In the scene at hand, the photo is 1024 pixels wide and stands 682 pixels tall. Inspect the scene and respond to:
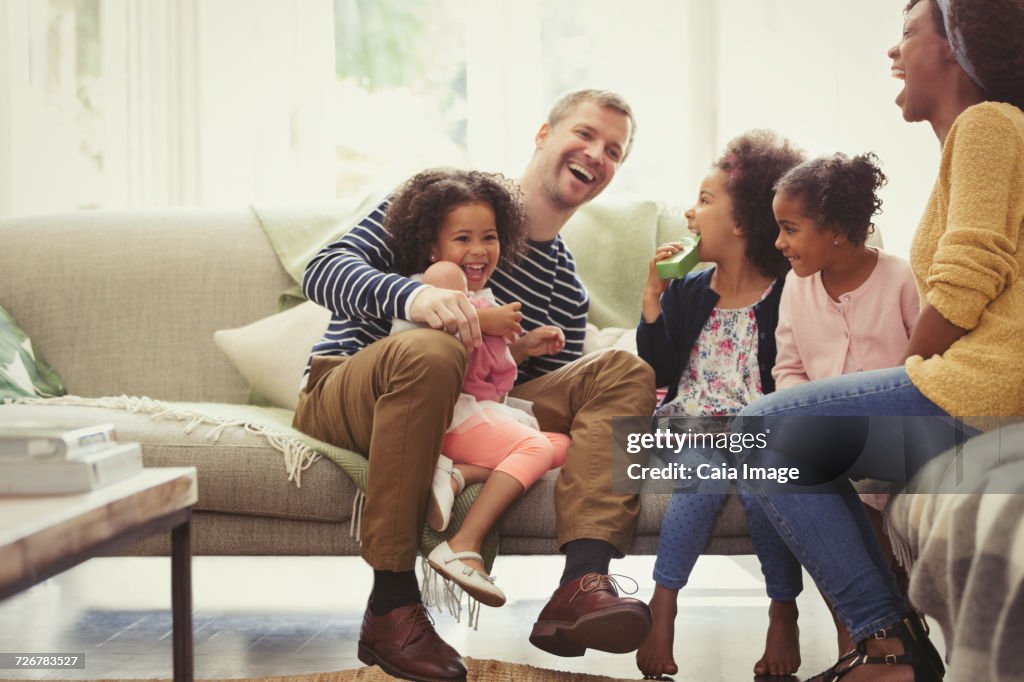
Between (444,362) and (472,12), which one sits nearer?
(444,362)

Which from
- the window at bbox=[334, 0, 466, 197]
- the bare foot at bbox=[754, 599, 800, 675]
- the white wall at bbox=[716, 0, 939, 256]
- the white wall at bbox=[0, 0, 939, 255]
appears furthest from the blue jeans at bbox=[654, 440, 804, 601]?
the window at bbox=[334, 0, 466, 197]

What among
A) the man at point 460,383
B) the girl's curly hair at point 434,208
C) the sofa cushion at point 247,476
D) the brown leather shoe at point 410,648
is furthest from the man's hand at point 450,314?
the brown leather shoe at point 410,648

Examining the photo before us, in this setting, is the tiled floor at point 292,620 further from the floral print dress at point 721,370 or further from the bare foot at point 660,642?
the floral print dress at point 721,370

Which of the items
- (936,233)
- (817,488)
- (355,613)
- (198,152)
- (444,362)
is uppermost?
(198,152)

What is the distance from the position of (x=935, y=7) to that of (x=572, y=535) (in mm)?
939

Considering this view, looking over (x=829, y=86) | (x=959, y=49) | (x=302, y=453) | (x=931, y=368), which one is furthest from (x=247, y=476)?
(x=829, y=86)

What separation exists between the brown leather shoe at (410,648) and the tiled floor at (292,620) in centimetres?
36

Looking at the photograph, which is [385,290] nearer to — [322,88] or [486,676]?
[486,676]

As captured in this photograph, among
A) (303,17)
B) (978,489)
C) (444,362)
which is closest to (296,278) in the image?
(444,362)

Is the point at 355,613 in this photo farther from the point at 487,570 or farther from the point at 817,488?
the point at 817,488

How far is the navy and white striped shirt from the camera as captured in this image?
1.75 metres

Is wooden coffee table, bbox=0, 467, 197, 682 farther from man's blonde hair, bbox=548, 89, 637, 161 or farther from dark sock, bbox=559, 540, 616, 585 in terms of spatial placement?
man's blonde hair, bbox=548, 89, 637, 161

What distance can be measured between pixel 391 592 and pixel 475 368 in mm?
437

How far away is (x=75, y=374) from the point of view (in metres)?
2.32
